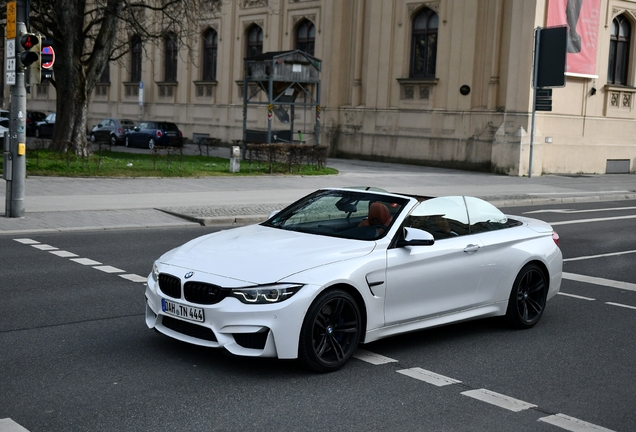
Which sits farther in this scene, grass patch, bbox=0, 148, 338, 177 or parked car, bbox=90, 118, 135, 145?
parked car, bbox=90, 118, 135, 145

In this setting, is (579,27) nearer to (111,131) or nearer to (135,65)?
(111,131)

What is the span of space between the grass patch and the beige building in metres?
6.88

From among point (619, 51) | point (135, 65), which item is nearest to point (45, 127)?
point (135, 65)

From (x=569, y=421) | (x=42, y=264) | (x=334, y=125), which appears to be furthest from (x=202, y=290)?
(x=334, y=125)

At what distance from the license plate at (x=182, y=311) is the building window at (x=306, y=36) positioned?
117 feet

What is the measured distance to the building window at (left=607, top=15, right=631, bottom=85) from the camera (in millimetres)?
35594

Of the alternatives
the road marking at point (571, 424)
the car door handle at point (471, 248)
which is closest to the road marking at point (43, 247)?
the car door handle at point (471, 248)

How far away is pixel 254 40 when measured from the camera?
4512cm

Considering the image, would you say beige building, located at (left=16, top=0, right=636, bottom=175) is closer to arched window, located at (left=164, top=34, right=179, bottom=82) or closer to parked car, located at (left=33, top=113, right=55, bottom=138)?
arched window, located at (left=164, top=34, right=179, bottom=82)

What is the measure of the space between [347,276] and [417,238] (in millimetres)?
854

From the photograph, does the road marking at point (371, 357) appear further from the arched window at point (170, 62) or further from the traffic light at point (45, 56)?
the arched window at point (170, 62)

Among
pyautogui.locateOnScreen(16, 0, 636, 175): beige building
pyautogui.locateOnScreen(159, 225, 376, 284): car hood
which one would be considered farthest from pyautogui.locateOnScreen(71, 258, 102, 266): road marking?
pyautogui.locateOnScreen(16, 0, 636, 175): beige building

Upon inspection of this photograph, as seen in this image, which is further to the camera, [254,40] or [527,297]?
[254,40]

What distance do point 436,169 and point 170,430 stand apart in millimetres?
29514
